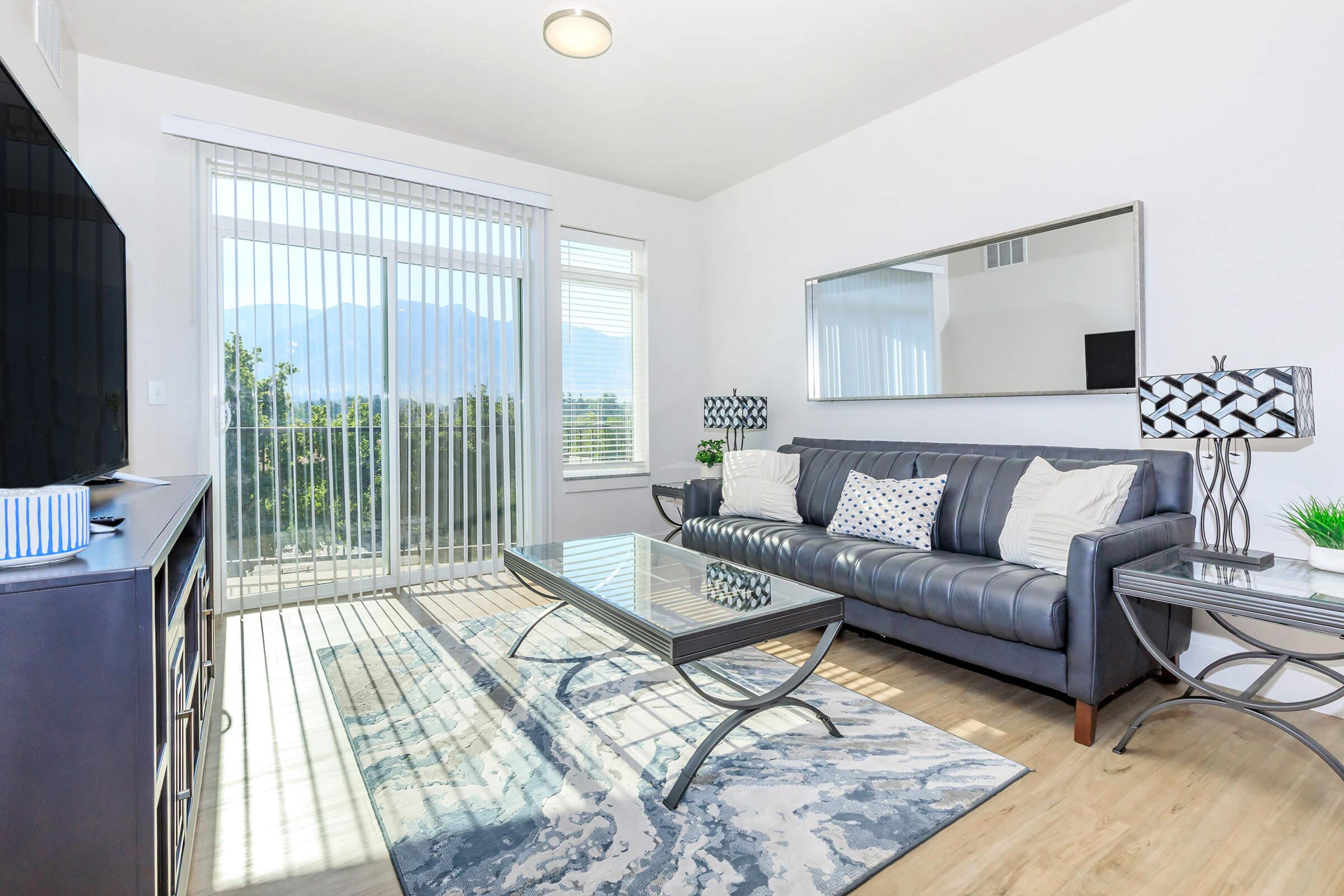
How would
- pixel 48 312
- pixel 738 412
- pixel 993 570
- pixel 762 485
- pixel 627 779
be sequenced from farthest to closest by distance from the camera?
pixel 738 412, pixel 762 485, pixel 993 570, pixel 627 779, pixel 48 312

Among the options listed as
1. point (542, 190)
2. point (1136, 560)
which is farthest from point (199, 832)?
point (542, 190)

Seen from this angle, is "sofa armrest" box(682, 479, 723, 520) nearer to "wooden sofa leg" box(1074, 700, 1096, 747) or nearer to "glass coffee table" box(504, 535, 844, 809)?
"glass coffee table" box(504, 535, 844, 809)

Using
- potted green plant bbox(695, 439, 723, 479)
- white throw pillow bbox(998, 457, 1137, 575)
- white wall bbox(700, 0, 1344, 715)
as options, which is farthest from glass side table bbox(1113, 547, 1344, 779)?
potted green plant bbox(695, 439, 723, 479)

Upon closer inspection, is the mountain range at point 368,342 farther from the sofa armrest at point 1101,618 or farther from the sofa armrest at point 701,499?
the sofa armrest at point 1101,618

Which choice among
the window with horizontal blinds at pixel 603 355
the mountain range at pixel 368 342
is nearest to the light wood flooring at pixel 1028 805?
the mountain range at pixel 368 342

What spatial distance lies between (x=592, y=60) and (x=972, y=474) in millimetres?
2619

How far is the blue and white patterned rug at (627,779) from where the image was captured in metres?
1.51

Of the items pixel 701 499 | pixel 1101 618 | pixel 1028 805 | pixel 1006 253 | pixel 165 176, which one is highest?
pixel 165 176

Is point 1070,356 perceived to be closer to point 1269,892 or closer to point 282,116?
point 1269,892

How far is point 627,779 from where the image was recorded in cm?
187

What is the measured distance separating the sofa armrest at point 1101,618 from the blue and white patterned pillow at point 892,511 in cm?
76

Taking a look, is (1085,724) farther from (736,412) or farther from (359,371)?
(359,371)

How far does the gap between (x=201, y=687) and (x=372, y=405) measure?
2044 mm

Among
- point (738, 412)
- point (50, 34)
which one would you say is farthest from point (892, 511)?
point (50, 34)
